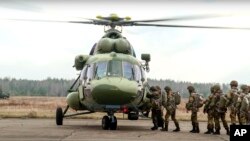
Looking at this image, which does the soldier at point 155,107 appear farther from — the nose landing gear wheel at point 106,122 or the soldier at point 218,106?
the soldier at point 218,106

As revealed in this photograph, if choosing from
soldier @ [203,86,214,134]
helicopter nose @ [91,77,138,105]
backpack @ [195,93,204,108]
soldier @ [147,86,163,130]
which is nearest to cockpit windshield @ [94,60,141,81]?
helicopter nose @ [91,77,138,105]

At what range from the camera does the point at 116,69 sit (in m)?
18.0

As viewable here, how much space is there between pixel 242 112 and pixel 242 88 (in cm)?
84

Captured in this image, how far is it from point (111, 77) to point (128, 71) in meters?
0.90

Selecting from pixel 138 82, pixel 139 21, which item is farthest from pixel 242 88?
pixel 139 21

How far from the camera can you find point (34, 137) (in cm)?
1364

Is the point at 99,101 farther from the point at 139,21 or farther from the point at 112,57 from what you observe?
the point at 139,21

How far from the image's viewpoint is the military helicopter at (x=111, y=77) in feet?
56.0

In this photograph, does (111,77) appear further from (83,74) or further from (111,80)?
(83,74)

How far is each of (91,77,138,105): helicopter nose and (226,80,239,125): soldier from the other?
10.7ft

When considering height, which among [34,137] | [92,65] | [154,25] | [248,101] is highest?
[154,25]

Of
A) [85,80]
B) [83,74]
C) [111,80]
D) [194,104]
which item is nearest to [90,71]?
[85,80]

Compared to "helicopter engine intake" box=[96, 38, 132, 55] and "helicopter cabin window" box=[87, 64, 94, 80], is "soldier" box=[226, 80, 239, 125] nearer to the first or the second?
"helicopter engine intake" box=[96, 38, 132, 55]

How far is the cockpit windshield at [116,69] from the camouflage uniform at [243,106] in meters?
4.11
